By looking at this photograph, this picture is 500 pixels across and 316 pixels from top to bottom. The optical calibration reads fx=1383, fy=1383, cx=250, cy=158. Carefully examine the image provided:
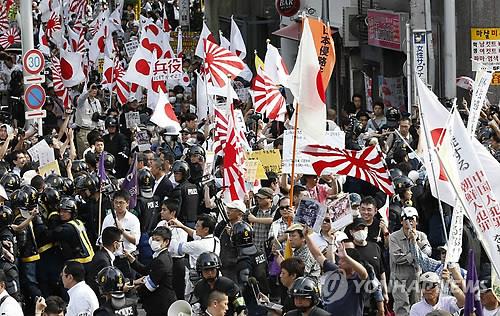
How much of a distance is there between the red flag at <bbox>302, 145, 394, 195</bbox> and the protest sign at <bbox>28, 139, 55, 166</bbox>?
5883mm

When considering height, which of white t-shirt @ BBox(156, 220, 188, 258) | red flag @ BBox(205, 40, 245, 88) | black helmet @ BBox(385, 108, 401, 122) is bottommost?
white t-shirt @ BBox(156, 220, 188, 258)

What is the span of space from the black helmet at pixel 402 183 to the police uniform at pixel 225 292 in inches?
160

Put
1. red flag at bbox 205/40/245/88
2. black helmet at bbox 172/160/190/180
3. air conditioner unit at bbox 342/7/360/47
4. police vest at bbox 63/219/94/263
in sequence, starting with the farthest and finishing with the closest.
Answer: air conditioner unit at bbox 342/7/360/47 < red flag at bbox 205/40/245/88 < black helmet at bbox 172/160/190/180 < police vest at bbox 63/219/94/263

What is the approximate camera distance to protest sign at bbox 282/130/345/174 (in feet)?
49.3

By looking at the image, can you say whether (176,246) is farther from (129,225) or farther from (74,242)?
(129,225)

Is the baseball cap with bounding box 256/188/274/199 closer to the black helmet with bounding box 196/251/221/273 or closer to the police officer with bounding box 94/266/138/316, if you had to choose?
the black helmet with bounding box 196/251/221/273

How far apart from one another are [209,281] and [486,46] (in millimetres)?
16202

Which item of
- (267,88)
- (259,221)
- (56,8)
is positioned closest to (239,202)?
(259,221)

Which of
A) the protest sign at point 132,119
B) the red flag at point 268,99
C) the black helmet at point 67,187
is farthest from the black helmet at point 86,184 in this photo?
the protest sign at point 132,119

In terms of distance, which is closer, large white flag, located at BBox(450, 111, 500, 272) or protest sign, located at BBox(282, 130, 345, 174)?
large white flag, located at BBox(450, 111, 500, 272)

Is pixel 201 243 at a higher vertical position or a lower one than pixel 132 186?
lower

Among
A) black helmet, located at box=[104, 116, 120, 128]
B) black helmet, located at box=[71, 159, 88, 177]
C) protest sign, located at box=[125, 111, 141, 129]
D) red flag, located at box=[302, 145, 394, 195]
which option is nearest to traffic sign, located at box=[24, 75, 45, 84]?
black helmet, located at box=[104, 116, 120, 128]

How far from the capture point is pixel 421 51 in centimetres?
2453

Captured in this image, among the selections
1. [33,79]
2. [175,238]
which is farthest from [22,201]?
[33,79]
